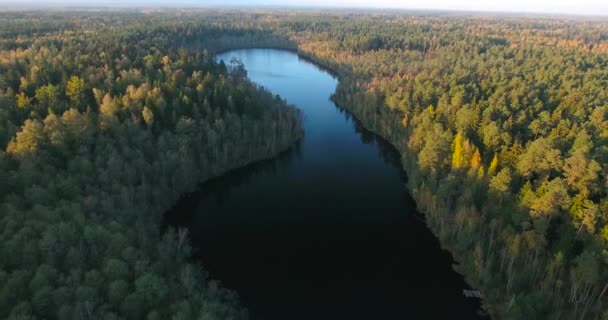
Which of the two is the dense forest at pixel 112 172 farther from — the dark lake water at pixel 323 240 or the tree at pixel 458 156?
the tree at pixel 458 156

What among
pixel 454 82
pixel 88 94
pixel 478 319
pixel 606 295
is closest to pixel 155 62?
pixel 88 94

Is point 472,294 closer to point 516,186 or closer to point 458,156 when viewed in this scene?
point 516,186

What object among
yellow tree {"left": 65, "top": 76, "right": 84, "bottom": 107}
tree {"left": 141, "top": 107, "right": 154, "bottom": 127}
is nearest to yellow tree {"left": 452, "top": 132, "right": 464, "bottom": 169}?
tree {"left": 141, "top": 107, "right": 154, "bottom": 127}

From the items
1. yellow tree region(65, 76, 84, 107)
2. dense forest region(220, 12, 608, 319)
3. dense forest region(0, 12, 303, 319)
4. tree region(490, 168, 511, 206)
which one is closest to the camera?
dense forest region(0, 12, 303, 319)

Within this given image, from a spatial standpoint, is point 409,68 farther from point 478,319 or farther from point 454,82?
point 478,319

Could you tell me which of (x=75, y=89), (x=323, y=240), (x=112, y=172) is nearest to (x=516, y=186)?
(x=323, y=240)

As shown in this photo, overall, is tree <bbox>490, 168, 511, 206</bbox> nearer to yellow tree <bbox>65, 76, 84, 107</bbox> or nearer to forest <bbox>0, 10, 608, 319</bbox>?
forest <bbox>0, 10, 608, 319</bbox>
